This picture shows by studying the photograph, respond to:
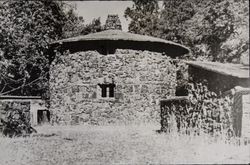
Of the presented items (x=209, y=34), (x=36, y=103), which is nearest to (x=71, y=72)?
(x=36, y=103)

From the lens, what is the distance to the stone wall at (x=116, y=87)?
1434cm

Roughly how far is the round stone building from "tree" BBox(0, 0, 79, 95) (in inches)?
42.4

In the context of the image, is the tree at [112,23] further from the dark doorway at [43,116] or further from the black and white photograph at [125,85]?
the dark doorway at [43,116]

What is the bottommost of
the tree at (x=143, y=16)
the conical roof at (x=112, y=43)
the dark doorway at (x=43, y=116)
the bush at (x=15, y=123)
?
the dark doorway at (x=43, y=116)

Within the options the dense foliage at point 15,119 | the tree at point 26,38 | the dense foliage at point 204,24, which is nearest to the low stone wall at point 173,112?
the dense foliage at point 204,24

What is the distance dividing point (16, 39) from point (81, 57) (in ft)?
9.24

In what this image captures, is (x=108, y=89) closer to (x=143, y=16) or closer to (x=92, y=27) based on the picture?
(x=143, y=16)

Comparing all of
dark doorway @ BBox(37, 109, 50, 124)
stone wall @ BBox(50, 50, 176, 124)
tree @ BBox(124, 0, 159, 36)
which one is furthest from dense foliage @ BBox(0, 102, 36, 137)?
tree @ BBox(124, 0, 159, 36)

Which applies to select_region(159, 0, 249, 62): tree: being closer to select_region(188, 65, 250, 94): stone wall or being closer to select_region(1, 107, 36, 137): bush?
select_region(188, 65, 250, 94): stone wall

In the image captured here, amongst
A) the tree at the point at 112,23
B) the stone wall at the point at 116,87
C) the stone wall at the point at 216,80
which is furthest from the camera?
the tree at the point at 112,23

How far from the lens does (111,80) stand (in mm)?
14500

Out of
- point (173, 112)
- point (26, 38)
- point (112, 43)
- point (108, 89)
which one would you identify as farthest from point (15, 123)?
point (112, 43)

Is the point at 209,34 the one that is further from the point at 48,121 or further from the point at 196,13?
the point at 48,121

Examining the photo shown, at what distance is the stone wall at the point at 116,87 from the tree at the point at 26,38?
1.29 m
